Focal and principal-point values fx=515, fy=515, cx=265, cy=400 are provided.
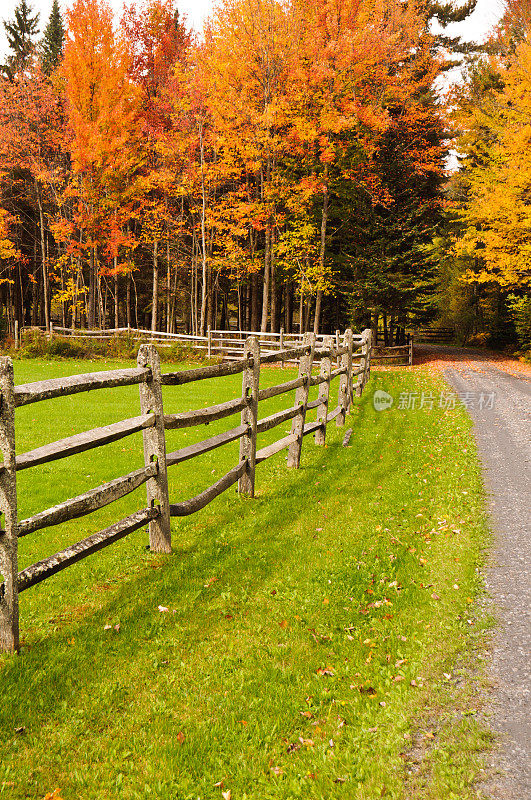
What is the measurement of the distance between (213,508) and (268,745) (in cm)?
379

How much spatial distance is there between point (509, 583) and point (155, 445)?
3710 mm

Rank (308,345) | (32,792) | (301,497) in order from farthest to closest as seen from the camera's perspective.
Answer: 1. (308,345)
2. (301,497)
3. (32,792)

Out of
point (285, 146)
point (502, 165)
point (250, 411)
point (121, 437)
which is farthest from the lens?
point (502, 165)

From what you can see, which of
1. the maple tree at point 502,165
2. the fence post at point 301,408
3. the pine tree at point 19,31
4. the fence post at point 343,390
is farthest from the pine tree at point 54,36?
the fence post at point 301,408

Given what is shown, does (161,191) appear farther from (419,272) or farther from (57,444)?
(57,444)

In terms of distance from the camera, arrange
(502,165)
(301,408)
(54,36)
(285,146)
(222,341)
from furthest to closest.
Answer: (54,36) → (502,165) → (222,341) → (285,146) → (301,408)

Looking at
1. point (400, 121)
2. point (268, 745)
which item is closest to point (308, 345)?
point (268, 745)

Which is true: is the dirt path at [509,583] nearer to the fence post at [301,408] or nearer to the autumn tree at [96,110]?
the fence post at [301,408]

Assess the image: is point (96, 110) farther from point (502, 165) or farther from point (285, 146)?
point (502, 165)

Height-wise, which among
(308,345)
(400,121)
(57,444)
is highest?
(400,121)

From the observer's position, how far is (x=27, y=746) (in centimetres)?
305

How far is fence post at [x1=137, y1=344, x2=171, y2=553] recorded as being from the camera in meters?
4.99

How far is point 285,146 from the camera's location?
78.8 ft

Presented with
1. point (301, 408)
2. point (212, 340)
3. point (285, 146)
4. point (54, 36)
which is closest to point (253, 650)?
point (301, 408)
